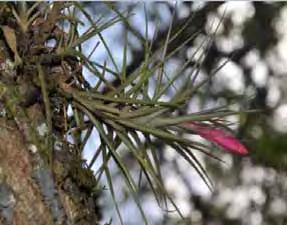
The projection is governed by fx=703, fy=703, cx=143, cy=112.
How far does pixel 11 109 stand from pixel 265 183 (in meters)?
1.87

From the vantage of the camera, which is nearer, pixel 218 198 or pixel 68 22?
pixel 68 22

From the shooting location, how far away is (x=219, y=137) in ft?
2.05

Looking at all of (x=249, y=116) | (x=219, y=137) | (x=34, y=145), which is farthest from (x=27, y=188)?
(x=249, y=116)

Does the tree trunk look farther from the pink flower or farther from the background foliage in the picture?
the background foliage

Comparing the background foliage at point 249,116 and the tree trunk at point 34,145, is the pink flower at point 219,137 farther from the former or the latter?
the background foliage at point 249,116

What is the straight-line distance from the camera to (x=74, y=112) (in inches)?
24.5

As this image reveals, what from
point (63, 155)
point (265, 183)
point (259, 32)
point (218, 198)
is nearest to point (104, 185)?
point (63, 155)

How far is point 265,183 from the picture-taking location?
2.35 m

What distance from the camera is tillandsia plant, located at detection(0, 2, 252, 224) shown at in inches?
22.3

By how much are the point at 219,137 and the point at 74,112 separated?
13 cm

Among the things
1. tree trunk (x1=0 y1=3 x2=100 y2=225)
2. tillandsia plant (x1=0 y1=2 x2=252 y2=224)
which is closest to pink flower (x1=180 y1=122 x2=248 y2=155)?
Answer: tillandsia plant (x1=0 y1=2 x2=252 y2=224)

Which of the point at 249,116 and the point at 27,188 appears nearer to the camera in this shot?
the point at 27,188

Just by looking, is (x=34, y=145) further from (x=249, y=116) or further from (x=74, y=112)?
(x=249, y=116)

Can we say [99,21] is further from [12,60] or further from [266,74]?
[266,74]
